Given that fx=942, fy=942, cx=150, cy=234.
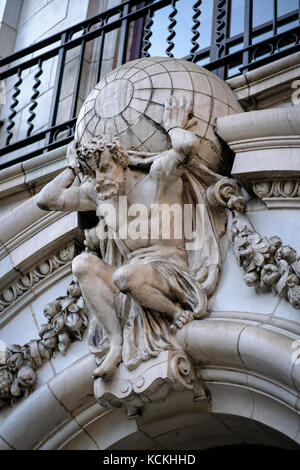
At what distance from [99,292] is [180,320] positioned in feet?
1.56

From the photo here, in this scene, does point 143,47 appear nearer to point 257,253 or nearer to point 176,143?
point 176,143

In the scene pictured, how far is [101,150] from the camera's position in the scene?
4.72 meters

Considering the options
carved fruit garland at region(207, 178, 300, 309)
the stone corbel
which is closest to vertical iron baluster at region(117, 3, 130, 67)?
carved fruit garland at region(207, 178, 300, 309)

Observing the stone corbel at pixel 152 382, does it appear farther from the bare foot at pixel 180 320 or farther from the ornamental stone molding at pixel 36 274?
the ornamental stone molding at pixel 36 274

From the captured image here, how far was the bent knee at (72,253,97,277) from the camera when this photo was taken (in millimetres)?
4836

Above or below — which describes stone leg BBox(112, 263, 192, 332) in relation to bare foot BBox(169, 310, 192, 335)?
above

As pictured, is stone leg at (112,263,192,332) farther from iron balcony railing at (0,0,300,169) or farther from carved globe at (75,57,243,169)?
iron balcony railing at (0,0,300,169)

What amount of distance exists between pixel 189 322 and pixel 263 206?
27.7 inches

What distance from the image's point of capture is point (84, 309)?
521 cm

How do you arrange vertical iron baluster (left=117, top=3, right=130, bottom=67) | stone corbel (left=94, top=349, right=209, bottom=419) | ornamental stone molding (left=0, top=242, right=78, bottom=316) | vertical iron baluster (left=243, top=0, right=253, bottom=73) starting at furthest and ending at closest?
vertical iron baluster (left=117, top=3, right=130, bottom=67) → ornamental stone molding (left=0, top=242, right=78, bottom=316) → vertical iron baluster (left=243, top=0, right=253, bottom=73) → stone corbel (left=94, top=349, right=209, bottom=419)

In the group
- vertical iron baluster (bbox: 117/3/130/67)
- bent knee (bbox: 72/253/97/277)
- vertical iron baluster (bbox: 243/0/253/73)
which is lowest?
bent knee (bbox: 72/253/97/277)

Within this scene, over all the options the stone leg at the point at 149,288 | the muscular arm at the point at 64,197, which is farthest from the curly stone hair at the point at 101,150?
the stone leg at the point at 149,288

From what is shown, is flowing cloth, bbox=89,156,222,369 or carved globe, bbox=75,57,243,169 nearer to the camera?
flowing cloth, bbox=89,156,222,369
